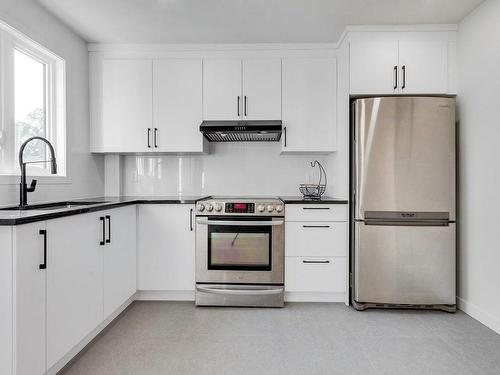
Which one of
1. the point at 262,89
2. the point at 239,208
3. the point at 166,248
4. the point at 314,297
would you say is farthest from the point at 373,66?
the point at 166,248

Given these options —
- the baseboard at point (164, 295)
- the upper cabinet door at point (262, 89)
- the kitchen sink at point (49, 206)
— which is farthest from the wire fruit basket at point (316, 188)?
the kitchen sink at point (49, 206)

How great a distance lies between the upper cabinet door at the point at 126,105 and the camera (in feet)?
11.0

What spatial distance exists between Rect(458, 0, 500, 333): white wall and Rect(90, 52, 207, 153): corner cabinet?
233 centimetres

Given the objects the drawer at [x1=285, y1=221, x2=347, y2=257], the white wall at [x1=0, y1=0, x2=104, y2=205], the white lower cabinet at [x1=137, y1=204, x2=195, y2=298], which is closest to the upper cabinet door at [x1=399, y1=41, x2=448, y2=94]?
the drawer at [x1=285, y1=221, x2=347, y2=257]

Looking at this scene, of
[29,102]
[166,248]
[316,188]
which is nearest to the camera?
[29,102]

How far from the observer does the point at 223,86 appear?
11.0 ft

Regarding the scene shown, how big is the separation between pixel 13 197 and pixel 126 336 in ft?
4.04

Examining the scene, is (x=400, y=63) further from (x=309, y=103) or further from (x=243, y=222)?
(x=243, y=222)

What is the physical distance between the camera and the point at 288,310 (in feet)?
9.53

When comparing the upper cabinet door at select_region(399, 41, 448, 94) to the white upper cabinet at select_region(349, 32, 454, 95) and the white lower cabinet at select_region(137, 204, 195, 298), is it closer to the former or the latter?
the white upper cabinet at select_region(349, 32, 454, 95)

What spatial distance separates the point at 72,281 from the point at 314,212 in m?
1.94

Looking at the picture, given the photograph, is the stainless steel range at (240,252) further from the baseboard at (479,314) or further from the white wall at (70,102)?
the baseboard at (479,314)

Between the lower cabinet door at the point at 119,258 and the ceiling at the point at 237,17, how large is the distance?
1.58m

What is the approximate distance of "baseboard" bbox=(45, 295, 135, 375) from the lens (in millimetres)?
1884
